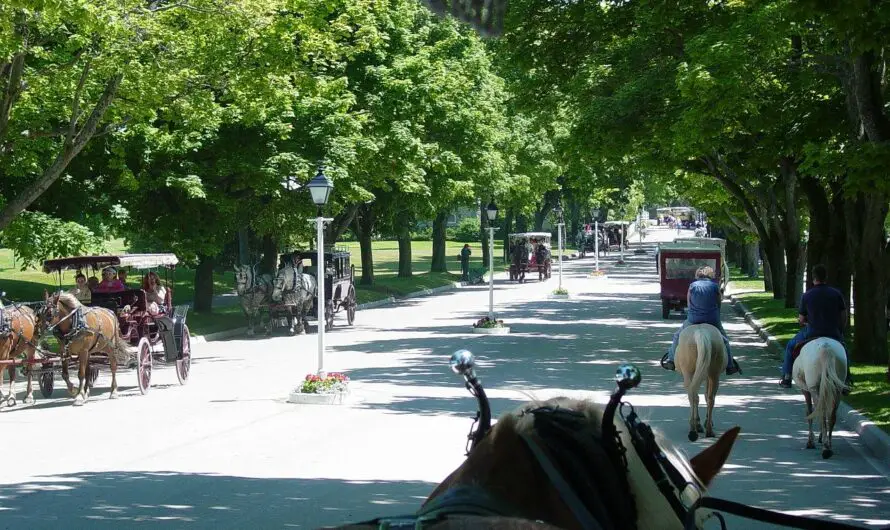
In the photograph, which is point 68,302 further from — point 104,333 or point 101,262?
point 101,262

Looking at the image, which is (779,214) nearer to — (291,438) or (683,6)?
(683,6)

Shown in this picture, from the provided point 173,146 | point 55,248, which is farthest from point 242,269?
point 55,248

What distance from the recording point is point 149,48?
68.5 feet

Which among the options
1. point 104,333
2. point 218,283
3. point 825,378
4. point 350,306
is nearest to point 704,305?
point 825,378

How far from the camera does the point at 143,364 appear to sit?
63.8 feet

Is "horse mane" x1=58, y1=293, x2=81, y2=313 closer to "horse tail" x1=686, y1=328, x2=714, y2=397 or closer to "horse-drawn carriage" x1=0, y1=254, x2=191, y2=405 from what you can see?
"horse-drawn carriage" x1=0, y1=254, x2=191, y2=405

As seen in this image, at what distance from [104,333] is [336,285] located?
49.0 feet

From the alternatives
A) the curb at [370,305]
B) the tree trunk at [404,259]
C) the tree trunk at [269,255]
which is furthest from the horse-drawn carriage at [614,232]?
the tree trunk at [269,255]

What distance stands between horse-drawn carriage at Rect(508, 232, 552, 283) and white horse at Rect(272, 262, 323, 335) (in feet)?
96.6

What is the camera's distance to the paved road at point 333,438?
10.2 meters

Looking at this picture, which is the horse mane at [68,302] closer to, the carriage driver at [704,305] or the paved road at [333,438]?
the paved road at [333,438]

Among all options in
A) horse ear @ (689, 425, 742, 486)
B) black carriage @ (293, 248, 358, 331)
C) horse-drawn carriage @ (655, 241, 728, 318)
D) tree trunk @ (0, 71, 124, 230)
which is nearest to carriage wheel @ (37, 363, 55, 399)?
tree trunk @ (0, 71, 124, 230)

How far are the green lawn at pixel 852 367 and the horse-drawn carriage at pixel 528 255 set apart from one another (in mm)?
11218

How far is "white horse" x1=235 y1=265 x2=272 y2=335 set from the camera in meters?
32.0
